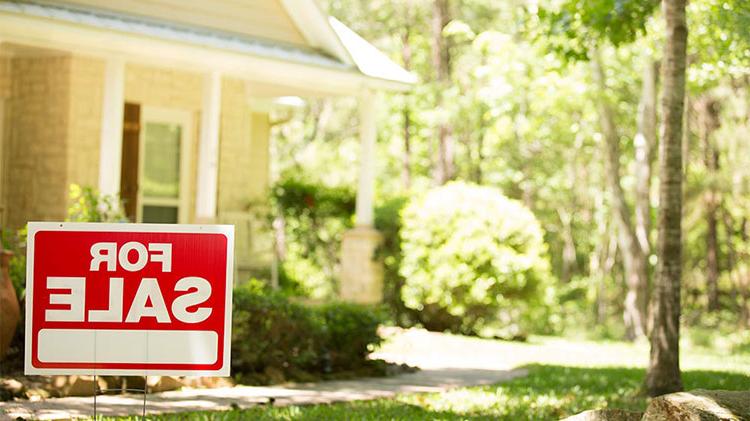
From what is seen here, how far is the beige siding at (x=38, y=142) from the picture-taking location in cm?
1423

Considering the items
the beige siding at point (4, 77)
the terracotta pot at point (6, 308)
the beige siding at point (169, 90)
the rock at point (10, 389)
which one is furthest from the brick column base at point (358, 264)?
the rock at point (10, 389)

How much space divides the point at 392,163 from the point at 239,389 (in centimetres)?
2534

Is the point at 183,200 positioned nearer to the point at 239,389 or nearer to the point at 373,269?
the point at 373,269

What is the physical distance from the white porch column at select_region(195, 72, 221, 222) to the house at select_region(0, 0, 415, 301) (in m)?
0.02

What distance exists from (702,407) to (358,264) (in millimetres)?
11023

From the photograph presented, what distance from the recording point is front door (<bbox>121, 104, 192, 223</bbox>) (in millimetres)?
15703

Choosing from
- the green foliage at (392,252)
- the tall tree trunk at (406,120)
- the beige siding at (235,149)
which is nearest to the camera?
the beige siding at (235,149)

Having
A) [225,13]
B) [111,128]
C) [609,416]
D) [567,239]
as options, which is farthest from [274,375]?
[567,239]

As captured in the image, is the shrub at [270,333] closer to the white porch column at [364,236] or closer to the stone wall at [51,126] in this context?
the stone wall at [51,126]

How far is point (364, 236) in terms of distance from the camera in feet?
53.1

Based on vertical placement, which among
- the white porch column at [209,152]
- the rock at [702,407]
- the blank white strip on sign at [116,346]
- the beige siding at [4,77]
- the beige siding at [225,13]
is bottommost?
the rock at [702,407]

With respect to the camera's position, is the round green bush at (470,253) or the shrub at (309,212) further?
the round green bush at (470,253)

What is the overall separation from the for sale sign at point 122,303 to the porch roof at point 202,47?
22.1ft

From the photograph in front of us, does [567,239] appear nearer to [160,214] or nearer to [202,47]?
[160,214]
